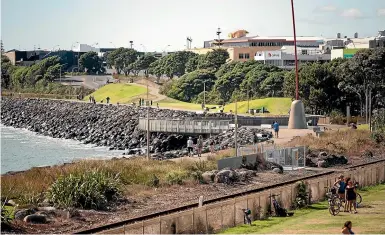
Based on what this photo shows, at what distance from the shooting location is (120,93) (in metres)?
179

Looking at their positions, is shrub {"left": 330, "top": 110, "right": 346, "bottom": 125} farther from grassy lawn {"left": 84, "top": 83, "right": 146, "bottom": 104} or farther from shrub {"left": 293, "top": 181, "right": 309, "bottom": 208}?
grassy lawn {"left": 84, "top": 83, "right": 146, "bottom": 104}

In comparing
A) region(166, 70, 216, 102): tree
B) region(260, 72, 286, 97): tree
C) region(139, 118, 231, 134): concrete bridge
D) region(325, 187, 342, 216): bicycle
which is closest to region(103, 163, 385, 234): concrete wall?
region(325, 187, 342, 216): bicycle

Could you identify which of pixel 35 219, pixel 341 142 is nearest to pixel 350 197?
pixel 35 219

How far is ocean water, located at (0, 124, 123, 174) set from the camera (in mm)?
85250

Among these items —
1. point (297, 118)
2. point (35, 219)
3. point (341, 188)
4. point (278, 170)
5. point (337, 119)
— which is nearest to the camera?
point (35, 219)

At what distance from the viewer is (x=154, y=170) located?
48.4 m

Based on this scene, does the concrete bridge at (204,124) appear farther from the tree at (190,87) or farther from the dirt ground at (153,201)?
the tree at (190,87)

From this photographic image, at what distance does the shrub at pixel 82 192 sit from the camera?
118ft

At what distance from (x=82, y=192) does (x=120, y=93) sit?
143442 millimetres

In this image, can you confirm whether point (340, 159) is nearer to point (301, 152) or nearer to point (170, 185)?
point (301, 152)

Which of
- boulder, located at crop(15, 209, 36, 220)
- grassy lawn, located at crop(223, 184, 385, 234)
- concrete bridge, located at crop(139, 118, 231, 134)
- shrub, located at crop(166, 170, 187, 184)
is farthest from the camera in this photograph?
concrete bridge, located at crop(139, 118, 231, 134)

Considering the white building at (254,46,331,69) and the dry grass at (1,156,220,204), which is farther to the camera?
the white building at (254,46,331,69)

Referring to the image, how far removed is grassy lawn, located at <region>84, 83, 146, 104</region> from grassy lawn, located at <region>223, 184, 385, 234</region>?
5140 inches

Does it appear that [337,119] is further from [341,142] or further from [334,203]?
[334,203]
